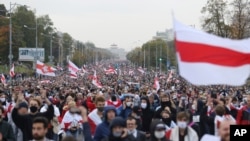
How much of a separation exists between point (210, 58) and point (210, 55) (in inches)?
1.5

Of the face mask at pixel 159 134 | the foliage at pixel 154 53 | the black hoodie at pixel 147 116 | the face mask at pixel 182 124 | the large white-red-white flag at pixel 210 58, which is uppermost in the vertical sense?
the foliage at pixel 154 53

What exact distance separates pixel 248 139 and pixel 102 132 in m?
3.14

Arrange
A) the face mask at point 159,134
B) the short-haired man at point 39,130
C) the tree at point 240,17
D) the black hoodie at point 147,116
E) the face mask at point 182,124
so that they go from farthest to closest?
1. the tree at point 240,17
2. the black hoodie at point 147,116
3. the face mask at point 182,124
4. the face mask at point 159,134
5. the short-haired man at point 39,130

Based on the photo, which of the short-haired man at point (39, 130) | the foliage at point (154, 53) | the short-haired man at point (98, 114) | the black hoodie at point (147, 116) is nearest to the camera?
the short-haired man at point (39, 130)

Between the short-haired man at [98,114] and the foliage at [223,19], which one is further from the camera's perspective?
the foliage at [223,19]

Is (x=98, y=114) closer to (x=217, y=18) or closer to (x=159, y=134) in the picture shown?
(x=159, y=134)

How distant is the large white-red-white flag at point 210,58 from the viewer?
6.63 m

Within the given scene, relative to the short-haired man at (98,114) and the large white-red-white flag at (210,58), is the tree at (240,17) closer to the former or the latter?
the short-haired man at (98,114)

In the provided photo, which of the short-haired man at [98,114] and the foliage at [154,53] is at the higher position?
the foliage at [154,53]

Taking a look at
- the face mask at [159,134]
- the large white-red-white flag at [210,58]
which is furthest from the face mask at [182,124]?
the large white-red-white flag at [210,58]

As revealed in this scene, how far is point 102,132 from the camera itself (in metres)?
8.62

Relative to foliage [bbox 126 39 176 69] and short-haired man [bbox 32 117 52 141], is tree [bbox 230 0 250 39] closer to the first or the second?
short-haired man [bbox 32 117 52 141]

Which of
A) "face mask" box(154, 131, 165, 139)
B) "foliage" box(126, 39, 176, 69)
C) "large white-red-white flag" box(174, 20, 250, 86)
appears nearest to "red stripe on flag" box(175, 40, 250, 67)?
"large white-red-white flag" box(174, 20, 250, 86)

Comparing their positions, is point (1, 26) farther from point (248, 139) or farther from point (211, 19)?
point (248, 139)
